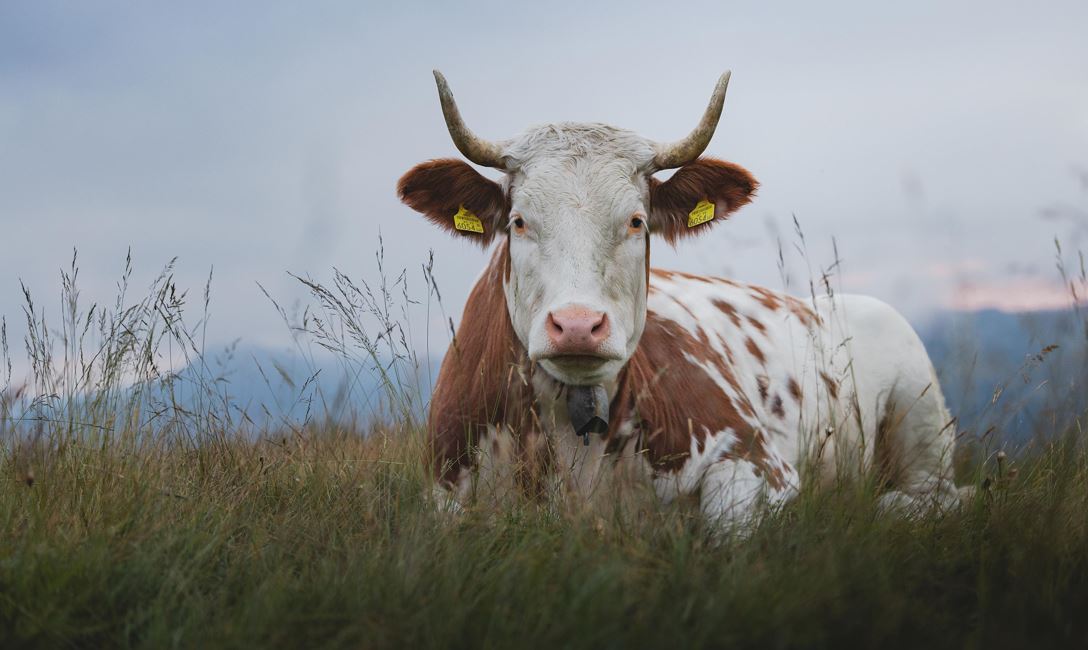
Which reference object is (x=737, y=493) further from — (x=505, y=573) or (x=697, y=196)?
(x=505, y=573)

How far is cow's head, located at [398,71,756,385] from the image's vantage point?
437cm

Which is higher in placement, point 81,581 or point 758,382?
point 758,382

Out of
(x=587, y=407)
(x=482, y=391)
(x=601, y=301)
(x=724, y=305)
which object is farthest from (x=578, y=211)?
(x=724, y=305)

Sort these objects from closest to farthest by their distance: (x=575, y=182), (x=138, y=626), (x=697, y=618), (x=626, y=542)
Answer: (x=697, y=618) → (x=138, y=626) → (x=626, y=542) → (x=575, y=182)

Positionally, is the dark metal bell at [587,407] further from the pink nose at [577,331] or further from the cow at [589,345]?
the pink nose at [577,331]

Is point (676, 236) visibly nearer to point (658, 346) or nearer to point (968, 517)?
point (658, 346)

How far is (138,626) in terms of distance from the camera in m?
3.31

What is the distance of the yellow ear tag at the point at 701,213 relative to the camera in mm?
5371

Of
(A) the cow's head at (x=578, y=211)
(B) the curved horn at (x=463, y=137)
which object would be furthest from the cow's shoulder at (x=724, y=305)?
(B) the curved horn at (x=463, y=137)

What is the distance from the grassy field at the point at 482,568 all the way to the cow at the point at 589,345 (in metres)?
0.28

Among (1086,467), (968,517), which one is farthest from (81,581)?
(1086,467)

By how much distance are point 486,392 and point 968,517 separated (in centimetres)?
234

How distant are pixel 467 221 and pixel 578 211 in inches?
32.6

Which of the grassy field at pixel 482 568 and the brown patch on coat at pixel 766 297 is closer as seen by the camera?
the grassy field at pixel 482 568
